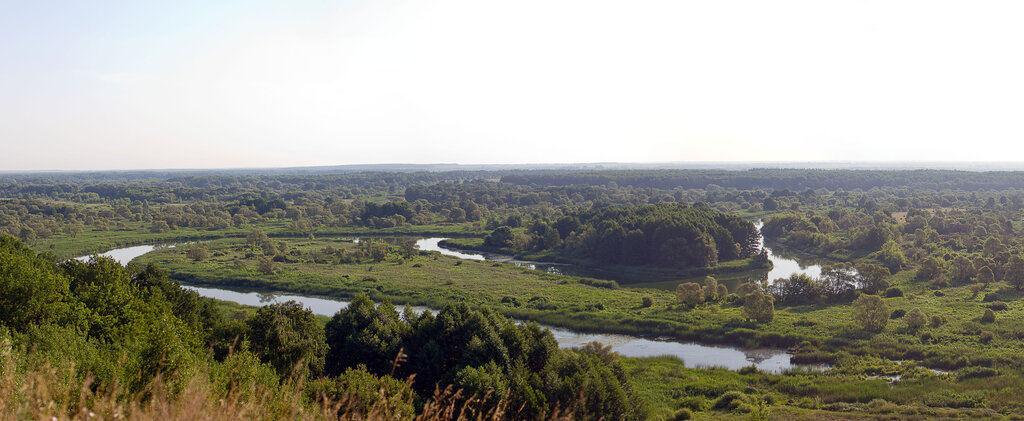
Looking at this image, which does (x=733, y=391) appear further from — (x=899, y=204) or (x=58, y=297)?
(x=899, y=204)

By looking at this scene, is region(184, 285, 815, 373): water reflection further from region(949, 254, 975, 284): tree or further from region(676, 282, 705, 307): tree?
region(949, 254, 975, 284): tree

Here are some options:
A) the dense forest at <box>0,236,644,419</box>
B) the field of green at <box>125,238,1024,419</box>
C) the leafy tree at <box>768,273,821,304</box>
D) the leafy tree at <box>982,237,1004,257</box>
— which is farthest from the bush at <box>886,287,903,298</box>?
the dense forest at <box>0,236,644,419</box>

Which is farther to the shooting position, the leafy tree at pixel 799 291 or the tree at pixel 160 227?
the tree at pixel 160 227

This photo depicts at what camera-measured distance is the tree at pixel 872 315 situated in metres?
36.5

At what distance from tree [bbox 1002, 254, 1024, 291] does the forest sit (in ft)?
0.43

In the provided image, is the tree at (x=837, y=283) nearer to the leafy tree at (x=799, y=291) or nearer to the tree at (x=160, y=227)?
the leafy tree at (x=799, y=291)

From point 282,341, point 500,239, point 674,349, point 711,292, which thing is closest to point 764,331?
point 674,349

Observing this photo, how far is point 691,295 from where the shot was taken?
45.3m

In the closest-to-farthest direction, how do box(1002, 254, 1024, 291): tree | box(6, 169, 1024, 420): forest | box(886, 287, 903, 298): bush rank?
box(6, 169, 1024, 420): forest < box(1002, 254, 1024, 291): tree < box(886, 287, 903, 298): bush

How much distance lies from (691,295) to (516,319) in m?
13.8

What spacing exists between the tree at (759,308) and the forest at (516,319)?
0.14 metres

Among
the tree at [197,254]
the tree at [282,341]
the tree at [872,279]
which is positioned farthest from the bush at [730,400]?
the tree at [197,254]

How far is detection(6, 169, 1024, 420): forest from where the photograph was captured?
42.4 ft

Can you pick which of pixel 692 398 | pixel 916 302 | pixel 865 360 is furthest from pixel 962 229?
pixel 692 398
